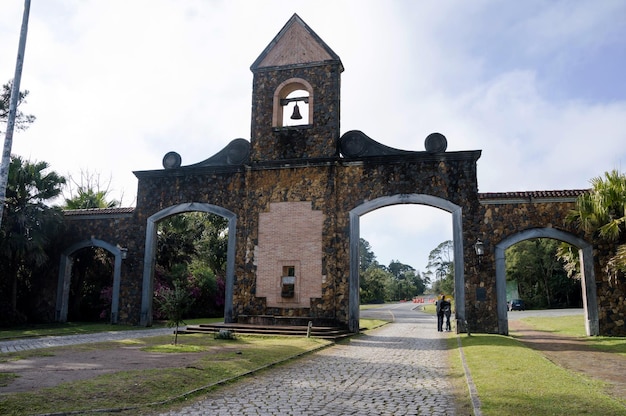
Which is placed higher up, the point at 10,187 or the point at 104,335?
the point at 10,187

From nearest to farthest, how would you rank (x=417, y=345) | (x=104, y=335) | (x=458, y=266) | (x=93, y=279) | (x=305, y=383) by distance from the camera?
1. (x=305, y=383)
2. (x=417, y=345)
3. (x=104, y=335)
4. (x=458, y=266)
5. (x=93, y=279)

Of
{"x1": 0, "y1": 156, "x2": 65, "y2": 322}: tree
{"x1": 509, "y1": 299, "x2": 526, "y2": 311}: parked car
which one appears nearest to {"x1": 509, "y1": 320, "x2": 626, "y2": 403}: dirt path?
{"x1": 0, "y1": 156, "x2": 65, "y2": 322}: tree

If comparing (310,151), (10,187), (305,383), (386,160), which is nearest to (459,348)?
(305,383)

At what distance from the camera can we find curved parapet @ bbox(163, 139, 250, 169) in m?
18.5

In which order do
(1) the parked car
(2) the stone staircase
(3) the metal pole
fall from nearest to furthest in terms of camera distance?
(3) the metal pole < (2) the stone staircase < (1) the parked car

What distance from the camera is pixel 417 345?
43.8ft

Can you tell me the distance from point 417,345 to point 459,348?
1.72 meters

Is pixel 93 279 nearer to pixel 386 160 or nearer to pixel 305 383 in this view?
pixel 386 160

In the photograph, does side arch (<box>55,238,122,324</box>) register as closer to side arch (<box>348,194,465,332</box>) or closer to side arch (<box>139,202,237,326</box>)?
side arch (<box>139,202,237,326</box>)

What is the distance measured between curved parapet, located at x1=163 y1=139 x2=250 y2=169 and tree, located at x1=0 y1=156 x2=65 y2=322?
4666 millimetres

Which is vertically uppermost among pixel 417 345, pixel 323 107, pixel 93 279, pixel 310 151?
pixel 323 107

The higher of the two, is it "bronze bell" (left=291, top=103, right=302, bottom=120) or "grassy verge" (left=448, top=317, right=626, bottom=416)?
"bronze bell" (left=291, top=103, right=302, bottom=120)

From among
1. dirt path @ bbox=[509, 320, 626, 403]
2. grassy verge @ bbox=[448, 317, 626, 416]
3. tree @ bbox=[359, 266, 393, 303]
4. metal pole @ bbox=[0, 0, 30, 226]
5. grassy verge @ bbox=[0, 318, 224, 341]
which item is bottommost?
dirt path @ bbox=[509, 320, 626, 403]

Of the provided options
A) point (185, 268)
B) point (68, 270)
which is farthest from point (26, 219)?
point (185, 268)
